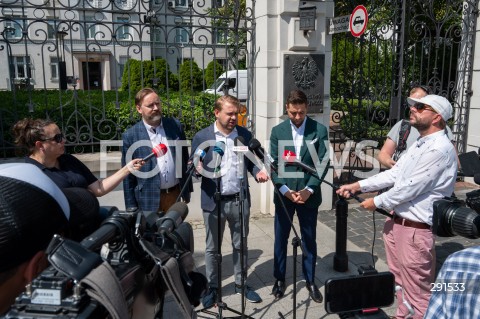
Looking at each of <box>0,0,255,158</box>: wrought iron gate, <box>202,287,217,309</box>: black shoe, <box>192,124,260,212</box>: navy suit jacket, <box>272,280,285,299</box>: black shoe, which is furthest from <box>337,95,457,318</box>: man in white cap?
<box>0,0,255,158</box>: wrought iron gate

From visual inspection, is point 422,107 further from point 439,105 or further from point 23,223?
point 23,223

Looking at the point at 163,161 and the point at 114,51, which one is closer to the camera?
the point at 163,161

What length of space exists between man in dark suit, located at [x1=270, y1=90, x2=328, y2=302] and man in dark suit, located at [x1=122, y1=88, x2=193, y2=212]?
1.01 metres

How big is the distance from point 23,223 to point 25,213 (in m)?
0.03

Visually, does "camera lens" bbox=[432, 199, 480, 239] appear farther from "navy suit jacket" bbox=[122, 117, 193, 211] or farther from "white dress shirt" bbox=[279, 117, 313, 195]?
"navy suit jacket" bbox=[122, 117, 193, 211]

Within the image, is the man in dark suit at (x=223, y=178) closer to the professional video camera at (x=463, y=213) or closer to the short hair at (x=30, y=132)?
the short hair at (x=30, y=132)

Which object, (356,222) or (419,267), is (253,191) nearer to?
(356,222)

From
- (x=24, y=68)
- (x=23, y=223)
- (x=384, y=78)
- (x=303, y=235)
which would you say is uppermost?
(x=24, y=68)

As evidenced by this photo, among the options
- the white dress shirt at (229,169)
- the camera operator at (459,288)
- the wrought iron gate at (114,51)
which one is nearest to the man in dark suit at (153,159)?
the white dress shirt at (229,169)

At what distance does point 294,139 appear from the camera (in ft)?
13.2

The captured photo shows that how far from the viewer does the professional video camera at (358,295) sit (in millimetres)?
1659

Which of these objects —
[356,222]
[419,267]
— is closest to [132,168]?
[419,267]

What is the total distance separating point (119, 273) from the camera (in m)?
1.31

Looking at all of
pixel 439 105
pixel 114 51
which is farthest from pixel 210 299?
pixel 114 51
